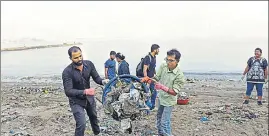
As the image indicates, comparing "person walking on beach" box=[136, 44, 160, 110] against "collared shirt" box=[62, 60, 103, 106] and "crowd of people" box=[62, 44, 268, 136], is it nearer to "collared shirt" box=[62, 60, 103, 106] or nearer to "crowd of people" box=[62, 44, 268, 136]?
"crowd of people" box=[62, 44, 268, 136]

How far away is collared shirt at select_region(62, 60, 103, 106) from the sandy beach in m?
1.58

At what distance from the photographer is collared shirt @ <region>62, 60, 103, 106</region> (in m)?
5.84

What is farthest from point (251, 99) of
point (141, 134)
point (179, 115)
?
point (141, 134)

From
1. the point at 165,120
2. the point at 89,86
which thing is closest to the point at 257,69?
the point at 165,120

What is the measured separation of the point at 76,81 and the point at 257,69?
20.5ft

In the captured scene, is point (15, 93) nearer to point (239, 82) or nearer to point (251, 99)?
point (251, 99)

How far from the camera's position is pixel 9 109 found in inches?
391

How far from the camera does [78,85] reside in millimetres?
6023

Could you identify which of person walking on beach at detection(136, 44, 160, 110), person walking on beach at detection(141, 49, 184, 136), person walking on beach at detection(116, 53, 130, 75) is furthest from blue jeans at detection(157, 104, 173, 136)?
person walking on beach at detection(116, 53, 130, 75)

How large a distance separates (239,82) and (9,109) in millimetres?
10153

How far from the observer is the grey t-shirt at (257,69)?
34.1 ft

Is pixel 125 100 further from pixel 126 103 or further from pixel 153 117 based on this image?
pixel 153 117

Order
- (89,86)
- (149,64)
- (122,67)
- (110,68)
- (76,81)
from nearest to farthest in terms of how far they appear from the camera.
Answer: (76,81)
(89,86)
(149,64)
(122,67)
(110,68)

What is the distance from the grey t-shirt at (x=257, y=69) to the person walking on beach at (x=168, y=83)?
4.75 metres
